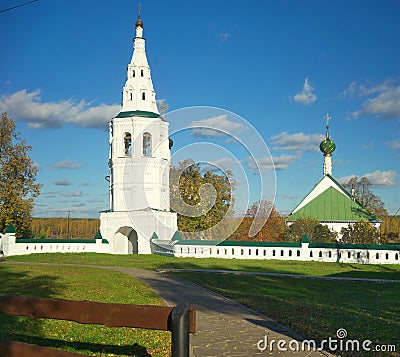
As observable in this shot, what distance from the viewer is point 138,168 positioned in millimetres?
30797


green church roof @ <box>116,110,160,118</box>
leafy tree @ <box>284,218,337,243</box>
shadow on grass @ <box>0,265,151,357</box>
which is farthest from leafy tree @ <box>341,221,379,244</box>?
shadow on grass @ <box>0,265,151,357</box>

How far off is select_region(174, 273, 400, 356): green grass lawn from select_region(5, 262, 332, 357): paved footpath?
1.00 feet

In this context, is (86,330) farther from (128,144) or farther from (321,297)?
(128,144)

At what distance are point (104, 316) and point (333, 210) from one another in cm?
4304

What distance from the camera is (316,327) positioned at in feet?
24.5

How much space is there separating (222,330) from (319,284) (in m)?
7.26

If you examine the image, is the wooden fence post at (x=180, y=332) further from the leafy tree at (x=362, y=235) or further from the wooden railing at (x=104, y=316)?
the leafy tree at (x=362, y=235)

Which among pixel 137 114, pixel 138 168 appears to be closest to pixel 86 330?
pixel 138 168

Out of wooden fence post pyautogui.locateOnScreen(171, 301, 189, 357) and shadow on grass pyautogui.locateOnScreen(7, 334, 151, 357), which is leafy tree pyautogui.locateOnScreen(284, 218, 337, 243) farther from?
wooden fence post pyautogui.locateOnScreen(171, 301, 189, 357)

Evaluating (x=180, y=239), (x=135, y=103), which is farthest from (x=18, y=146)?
(x=180, y=239)

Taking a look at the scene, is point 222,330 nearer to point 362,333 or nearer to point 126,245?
point 362,333

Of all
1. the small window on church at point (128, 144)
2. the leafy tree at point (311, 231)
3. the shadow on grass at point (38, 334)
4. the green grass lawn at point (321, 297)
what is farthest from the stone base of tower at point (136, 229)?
the shadow on grass at point (38, 334)

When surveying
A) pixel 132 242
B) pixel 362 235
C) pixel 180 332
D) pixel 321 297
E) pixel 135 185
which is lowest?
pixel 321 297

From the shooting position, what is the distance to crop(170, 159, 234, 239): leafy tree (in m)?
24.8
